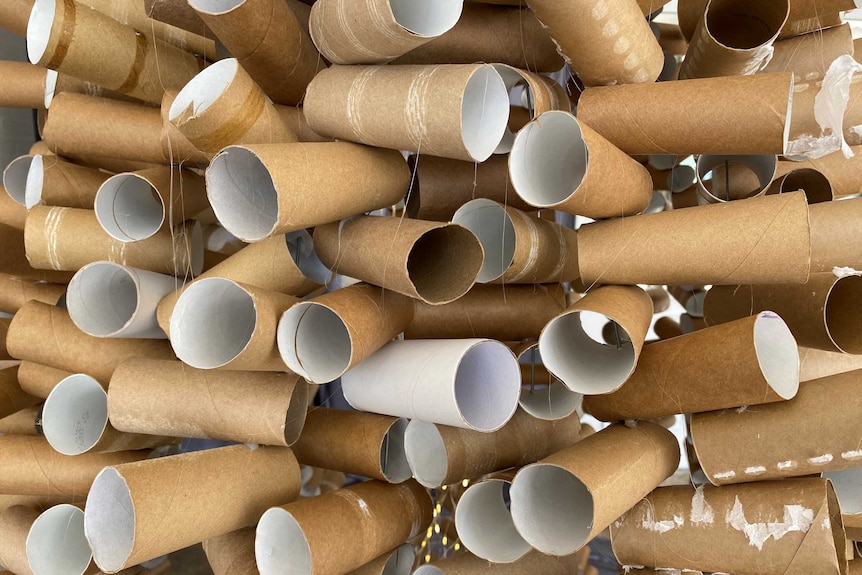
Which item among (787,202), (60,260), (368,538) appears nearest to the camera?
(787,202)

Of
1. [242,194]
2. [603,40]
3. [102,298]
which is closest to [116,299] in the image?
[102,298]

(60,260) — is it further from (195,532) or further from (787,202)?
(787,202)

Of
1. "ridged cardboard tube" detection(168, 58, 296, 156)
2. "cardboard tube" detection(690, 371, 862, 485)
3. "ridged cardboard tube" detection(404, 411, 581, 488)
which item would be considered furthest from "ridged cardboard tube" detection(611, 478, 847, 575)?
"ridged cardboard tube" detection(168, 58, 296, 156)

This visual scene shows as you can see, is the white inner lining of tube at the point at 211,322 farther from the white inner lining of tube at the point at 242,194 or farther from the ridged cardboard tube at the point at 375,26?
the ridged cardboard tube at the point at 375,26

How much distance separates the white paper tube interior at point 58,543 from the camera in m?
0.84

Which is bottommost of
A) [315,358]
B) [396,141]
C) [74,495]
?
[74,495]

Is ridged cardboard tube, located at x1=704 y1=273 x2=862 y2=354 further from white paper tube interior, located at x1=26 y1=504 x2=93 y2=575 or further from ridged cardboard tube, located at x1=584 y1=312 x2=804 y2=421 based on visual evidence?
white paper tube interior, located at x1=26 y1=504 x2=93 y2=575

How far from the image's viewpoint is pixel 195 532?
2.46 ft

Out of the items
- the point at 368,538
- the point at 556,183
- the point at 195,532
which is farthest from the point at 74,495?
the point at 556,183

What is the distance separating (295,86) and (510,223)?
0.29 m

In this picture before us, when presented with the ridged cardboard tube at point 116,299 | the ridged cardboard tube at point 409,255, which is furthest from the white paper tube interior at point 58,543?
the ridged cardboard tube at point 409,255

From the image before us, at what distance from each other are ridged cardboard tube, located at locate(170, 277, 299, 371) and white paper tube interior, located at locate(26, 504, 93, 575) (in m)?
0.26

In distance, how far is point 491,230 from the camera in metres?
0.83

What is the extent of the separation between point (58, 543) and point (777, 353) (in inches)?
31.6
